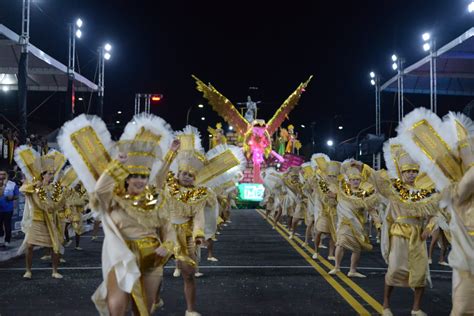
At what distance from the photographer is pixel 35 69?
1030 inches

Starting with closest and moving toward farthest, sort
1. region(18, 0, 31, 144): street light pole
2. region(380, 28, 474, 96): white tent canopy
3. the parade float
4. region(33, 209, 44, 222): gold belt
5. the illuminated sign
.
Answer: region(33, 209, 44, 222): gold belt < region(18, 0, 31, 144): street light pole < region(380, 28, 474, 96): white tent canopy < the illuminated sign < the parade float

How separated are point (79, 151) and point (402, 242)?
156 inches

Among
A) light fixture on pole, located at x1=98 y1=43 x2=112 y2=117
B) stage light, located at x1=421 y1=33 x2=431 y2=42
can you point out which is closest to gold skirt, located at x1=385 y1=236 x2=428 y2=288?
stage light, located at x1=421 y1=33 x2=431 y2=42

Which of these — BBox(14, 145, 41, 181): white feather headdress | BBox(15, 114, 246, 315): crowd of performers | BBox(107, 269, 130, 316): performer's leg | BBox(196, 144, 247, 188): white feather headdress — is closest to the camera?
A: BBox(107, 269, 130, 316): performer's leg

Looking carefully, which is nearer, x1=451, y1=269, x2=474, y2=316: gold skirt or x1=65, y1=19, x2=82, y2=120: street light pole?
x1=451, y1=269, x2=474, y2=316: gold skirt

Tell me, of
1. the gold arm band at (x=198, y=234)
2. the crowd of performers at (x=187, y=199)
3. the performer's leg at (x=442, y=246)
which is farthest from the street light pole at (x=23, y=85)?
the gold arm band at (x=198, y=234)

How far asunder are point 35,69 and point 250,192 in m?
20.6

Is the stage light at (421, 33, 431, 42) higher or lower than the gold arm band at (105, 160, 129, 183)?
higher

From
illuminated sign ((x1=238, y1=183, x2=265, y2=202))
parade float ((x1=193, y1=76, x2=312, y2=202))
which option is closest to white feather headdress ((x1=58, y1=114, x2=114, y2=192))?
illuminated sign ((x1=238, y1=183, x2=265, y2=202))

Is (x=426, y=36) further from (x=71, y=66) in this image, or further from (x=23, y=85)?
(x=23, y=85)

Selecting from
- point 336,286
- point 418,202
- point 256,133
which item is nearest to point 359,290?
point 336,286

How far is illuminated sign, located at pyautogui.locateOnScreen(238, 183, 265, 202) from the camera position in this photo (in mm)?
43438

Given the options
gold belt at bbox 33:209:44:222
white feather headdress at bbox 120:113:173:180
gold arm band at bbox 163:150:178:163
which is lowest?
gold belt at bbox 33:209:44:222

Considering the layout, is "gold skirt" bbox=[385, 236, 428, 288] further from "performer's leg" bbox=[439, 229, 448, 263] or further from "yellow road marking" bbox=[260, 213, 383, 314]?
"performer's leg" bbox=[439, 229, 448, 263]
